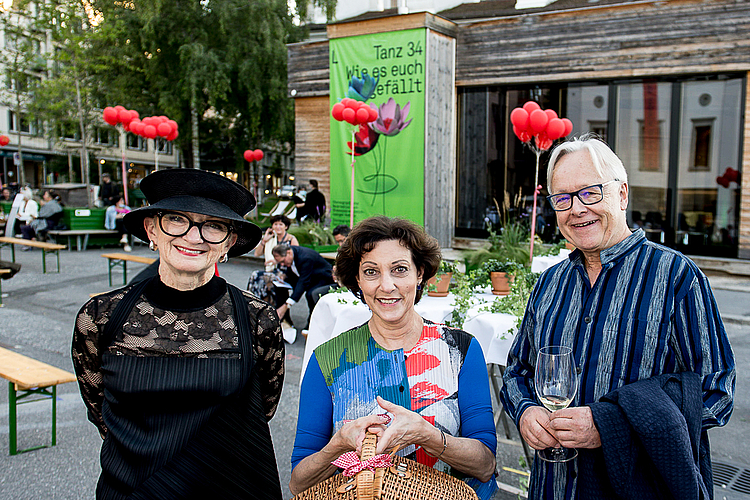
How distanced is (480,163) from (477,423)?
11778 millimetres

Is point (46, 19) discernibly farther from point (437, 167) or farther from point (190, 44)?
point (437, 167)

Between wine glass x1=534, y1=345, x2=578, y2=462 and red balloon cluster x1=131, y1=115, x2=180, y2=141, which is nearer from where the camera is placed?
wine glass x1=534, y1=345, x2=578, y2=462

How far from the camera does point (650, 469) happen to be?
5.56 feet

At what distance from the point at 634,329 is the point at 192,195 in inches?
59.3

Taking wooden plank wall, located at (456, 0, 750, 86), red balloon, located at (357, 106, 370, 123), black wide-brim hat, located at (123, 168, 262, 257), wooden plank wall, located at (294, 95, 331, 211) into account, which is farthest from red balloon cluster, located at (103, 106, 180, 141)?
black wide-brim hat, located at (123, 168, 262, 257)

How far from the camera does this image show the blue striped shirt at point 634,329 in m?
1.68

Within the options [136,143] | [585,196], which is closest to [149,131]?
[585,196]

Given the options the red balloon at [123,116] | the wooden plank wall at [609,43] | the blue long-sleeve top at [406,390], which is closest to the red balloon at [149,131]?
the red balloon at [123,116]

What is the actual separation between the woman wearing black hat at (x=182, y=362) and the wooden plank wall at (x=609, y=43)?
10.9 metres

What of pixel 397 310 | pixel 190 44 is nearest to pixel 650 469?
pixel 397 310

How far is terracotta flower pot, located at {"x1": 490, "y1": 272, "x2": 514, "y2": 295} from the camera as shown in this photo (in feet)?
15.6

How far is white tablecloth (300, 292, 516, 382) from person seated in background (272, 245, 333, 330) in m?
2.78

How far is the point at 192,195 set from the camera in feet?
6.57

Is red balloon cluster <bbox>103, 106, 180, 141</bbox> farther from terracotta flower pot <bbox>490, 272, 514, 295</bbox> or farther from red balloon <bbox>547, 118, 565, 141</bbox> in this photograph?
terracotta flower pot <bbox>490, 272, 514, 295</bbox>
